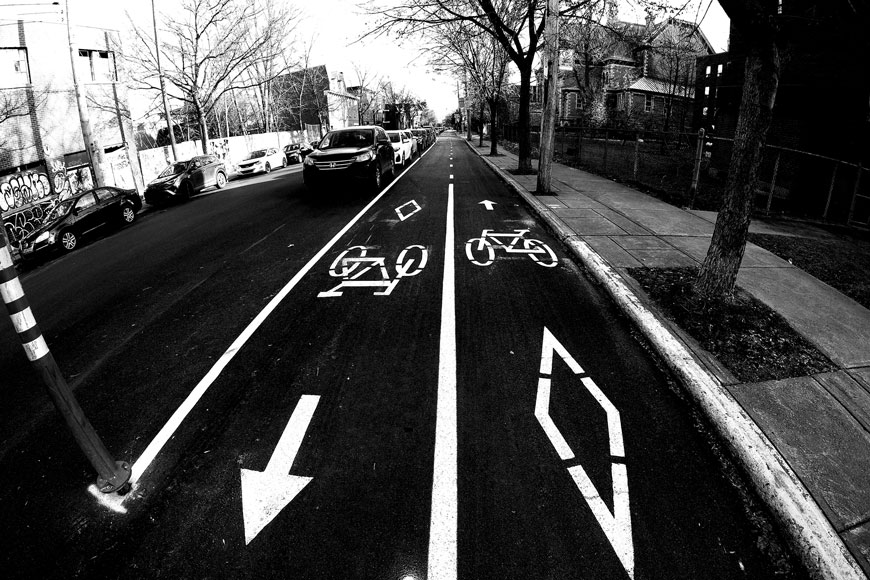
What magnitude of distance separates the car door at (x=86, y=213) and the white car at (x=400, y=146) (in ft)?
39.9

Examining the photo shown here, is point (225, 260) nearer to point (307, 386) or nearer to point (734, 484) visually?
point (307, 386)

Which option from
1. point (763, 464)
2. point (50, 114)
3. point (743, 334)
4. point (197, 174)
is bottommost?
point (763, 464)

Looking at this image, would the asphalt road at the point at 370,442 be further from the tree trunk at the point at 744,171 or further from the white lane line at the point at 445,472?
the tree trunk at the point at 744,171

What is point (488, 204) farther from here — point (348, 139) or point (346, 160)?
point (348, 139)

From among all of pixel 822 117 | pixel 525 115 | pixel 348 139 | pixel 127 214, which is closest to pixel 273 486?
pixel 348 139

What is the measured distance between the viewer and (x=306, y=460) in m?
3.13

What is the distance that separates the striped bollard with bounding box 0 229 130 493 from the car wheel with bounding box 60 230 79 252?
10.7 m

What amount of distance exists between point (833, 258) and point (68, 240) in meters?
16.1

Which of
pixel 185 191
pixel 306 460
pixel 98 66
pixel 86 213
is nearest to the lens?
pixel 306 460

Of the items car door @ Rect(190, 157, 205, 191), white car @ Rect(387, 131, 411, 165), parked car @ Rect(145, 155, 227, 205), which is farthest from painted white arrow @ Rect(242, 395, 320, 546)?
white car @ Rect(387, 131, 411, 165)

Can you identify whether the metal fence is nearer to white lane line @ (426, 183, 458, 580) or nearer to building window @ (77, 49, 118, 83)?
white lane line @ (426, 183, 458, 580)

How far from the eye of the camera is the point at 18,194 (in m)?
16.8

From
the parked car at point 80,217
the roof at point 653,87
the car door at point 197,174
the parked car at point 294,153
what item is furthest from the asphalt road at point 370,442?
the roof at point 653,87

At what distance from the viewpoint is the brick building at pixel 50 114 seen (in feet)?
58.8
